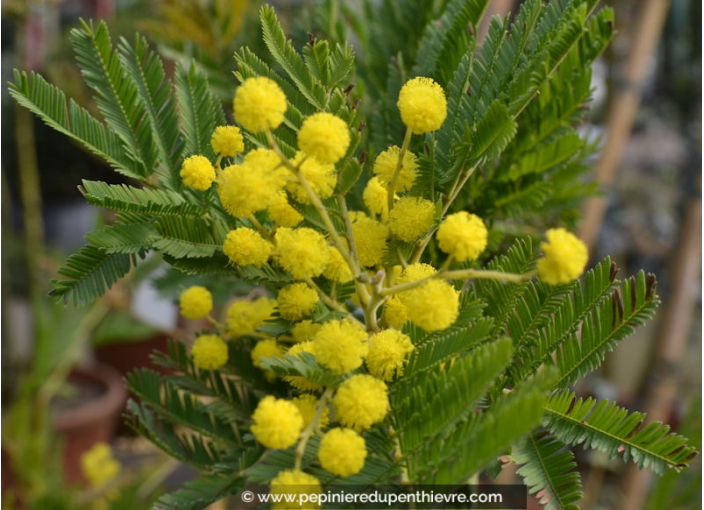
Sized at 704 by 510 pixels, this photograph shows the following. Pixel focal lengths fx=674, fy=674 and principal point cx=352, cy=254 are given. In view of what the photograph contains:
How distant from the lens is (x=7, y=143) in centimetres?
207

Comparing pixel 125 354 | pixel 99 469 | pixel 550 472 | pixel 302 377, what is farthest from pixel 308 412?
pixel 125 354

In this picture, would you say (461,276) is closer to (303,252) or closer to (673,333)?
(303,252)

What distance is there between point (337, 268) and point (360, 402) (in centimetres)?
7

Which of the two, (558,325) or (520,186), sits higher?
(520,186)

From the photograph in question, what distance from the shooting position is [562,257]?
0.25 m

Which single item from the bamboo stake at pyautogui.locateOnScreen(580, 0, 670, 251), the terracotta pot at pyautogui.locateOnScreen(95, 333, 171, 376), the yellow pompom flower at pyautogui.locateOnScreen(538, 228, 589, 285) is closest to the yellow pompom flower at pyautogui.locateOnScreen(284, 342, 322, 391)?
the yellow pompom flower at pyautogui.locateOnScreen(538, 228, 589, 285)

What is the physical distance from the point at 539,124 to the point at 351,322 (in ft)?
0.62

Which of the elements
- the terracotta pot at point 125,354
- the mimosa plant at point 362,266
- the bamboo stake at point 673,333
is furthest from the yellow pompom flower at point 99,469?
the mimosa plant at point 362,266

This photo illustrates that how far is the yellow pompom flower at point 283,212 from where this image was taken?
30 centimetres

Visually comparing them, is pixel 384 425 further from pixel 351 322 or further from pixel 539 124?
pixel 539 124

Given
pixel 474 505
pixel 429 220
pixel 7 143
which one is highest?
pixel 7 143

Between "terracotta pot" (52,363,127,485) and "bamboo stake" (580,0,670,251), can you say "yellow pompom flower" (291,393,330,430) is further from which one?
"terracotta pot" (52,363,127,485)

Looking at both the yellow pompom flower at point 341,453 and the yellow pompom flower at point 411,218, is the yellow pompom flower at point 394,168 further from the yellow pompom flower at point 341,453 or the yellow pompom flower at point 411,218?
the yellow pompom flower at point 341,453

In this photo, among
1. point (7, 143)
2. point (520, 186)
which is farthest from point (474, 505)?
point (7, 143)
